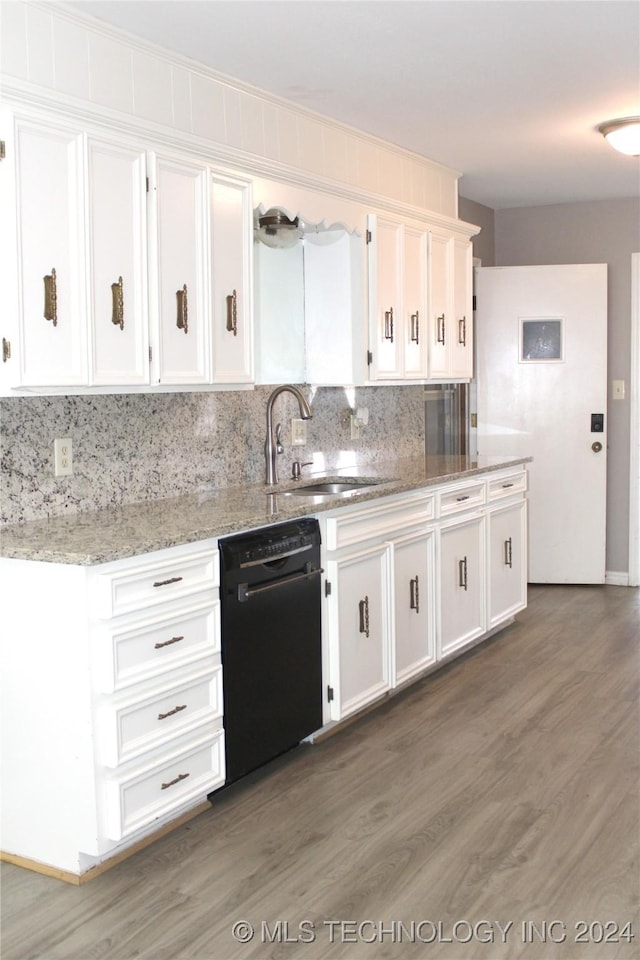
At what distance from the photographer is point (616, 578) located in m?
6.32

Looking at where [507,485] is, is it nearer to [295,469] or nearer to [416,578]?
[416,578]

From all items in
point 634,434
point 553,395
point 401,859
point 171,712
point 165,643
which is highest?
point 553,395

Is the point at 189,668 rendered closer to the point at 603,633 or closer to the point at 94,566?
the point at 94,566

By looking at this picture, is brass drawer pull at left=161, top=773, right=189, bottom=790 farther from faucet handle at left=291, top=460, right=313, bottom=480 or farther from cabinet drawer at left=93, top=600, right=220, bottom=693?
faucet handle at left=291, top=460, right=313, bottom=480

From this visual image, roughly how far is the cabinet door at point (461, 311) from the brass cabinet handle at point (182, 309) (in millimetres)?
2142

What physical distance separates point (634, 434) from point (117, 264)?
4.22m

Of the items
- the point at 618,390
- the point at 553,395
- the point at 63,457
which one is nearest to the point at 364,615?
the point at 63,457

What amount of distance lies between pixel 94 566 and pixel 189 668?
1.66 ft

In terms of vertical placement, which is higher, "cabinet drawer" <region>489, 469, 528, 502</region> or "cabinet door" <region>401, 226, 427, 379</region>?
"cabinet door" <region>401, 226, 427, 379</region>

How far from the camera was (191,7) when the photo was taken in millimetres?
2850

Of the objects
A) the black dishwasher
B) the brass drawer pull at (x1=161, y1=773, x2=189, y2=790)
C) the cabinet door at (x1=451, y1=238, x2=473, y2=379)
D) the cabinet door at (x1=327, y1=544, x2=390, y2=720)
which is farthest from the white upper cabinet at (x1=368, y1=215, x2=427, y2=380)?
the brass drawer pull at (x1=161, y1=773, x2=189, y2=790)

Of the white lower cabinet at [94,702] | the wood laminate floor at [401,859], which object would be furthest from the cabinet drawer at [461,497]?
the white lower cabinet at [94,702]

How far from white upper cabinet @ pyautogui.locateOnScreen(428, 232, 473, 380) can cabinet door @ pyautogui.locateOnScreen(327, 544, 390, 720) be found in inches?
56.7

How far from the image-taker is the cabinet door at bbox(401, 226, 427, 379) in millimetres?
4566
